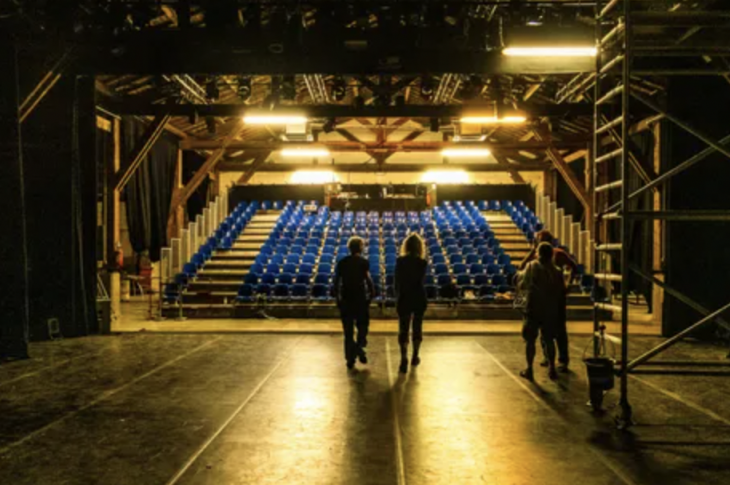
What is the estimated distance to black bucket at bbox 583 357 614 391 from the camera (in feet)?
18.5

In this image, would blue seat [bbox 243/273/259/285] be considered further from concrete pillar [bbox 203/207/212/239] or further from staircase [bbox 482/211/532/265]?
staircase [bbox 482/211/532/265]

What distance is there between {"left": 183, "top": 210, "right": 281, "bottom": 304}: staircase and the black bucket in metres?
10.6

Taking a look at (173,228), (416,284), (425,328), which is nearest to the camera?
(416,284)

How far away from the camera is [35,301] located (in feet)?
35.3

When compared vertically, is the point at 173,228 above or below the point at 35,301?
above

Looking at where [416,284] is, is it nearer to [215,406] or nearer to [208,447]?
[215,406]

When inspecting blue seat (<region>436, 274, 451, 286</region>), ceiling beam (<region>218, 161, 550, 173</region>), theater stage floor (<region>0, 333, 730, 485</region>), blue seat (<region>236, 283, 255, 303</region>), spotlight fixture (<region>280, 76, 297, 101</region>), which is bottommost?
theater stage floor (<region>0, 333, 730, 485</region>)

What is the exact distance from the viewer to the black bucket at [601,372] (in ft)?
18.5

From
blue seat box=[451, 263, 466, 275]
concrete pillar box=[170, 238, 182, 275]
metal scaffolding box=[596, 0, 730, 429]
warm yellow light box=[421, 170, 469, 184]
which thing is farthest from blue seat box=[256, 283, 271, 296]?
warm yellow light box=[421, 170, 469, 184]

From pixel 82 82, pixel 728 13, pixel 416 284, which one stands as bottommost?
pixel 416 284

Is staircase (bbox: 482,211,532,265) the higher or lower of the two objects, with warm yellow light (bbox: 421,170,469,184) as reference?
lower

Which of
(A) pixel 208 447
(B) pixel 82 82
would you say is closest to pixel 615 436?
(A) pixel 208 447

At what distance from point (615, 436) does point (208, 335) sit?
793cm

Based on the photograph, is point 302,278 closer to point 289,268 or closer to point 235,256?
point 289,268
